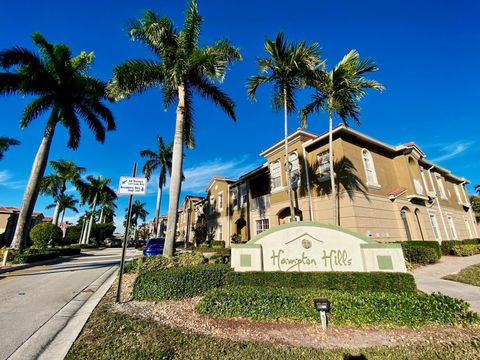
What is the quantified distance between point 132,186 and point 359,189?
12.7 m

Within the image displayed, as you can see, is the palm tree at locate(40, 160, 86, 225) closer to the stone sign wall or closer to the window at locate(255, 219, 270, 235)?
the window at locate(255, 219, 270, 235)

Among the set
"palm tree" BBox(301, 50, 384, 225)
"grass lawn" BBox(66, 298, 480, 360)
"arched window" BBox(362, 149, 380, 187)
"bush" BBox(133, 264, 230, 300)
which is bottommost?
"grass lawn" BBox(66, 298, 480, 360)

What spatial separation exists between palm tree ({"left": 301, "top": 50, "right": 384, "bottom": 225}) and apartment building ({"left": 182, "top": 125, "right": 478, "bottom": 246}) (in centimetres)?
143

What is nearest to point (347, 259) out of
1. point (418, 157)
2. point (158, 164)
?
point (418, 157)

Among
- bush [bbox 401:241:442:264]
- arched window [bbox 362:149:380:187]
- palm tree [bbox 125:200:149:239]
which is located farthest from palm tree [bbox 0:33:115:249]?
palm tree [bbox 125:200:149:239]

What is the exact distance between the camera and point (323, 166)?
15148mm

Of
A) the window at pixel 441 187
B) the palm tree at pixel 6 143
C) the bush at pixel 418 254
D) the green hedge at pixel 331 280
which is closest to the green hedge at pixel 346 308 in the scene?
the green hedge at pixel 331 280

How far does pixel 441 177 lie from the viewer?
76.7ft

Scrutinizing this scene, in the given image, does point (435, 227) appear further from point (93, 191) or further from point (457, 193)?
point (93, 191)

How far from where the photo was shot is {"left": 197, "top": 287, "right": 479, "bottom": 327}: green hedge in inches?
174

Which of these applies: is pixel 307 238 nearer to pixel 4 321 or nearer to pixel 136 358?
pixel 136 358

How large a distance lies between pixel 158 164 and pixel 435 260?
3194cm

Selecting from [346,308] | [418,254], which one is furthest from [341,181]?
[346,308]

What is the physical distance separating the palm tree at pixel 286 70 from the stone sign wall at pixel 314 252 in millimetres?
5184
